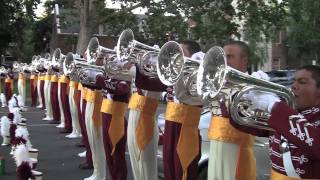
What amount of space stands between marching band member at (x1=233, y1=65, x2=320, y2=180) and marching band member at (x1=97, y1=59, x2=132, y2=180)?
299 cm

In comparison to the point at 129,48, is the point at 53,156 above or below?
below

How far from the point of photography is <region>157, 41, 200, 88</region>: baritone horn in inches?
188

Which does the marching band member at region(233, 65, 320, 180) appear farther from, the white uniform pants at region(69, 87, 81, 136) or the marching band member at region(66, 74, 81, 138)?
the white uniform pants at region(69, 87, 81, 136)

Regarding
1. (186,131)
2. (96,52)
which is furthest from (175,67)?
(96,52)

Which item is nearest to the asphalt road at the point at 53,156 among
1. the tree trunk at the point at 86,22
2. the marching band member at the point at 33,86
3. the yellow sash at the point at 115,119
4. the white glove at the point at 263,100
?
the yellow sash at the point at 115,119

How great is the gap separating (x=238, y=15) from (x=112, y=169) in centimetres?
1362

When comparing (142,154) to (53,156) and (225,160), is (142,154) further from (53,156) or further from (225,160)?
(53,156)

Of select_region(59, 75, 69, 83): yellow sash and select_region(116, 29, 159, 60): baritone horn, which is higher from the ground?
select_region(116, 29, 159, 60): baritone horn

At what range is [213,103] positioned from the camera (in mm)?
4492

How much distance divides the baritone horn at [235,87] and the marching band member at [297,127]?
53mm

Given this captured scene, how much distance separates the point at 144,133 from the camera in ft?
18.4

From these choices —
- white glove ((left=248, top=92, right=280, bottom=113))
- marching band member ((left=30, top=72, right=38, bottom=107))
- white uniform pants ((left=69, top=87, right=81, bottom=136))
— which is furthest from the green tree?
white glove ((left=248, top=92, right=280, bottom=113))

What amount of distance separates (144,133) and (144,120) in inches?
5.2

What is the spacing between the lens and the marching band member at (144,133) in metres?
5.62
